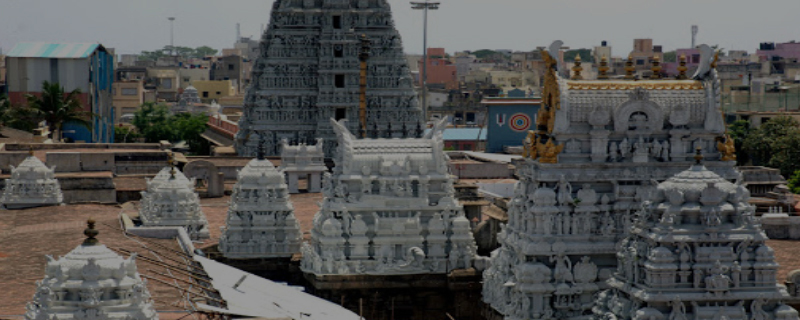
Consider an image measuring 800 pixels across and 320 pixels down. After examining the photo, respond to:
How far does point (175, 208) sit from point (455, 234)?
531 inches

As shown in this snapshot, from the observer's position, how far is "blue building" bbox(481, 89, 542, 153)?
14300 cm

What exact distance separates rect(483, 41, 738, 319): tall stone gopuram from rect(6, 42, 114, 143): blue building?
92.9m

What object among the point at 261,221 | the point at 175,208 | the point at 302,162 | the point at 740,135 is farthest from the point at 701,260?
the point at 740,135

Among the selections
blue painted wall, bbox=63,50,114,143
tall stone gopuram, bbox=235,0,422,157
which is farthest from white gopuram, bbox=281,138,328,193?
blue painted wall, bbox=63,50,114,143

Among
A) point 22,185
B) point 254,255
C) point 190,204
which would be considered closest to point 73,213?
point 22,185

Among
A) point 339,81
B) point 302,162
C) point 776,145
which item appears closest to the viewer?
point 302,162

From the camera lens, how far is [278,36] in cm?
10288

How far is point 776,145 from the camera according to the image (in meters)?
108

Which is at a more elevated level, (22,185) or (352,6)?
(352,6)

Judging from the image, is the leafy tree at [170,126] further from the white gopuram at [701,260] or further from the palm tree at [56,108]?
the white gopuram at [701,260]

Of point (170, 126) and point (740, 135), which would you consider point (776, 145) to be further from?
point (170, 126)

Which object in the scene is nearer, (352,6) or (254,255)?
(254,255)

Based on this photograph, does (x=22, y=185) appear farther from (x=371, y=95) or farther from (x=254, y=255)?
(x=371, y=95)

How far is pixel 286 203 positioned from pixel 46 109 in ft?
196
